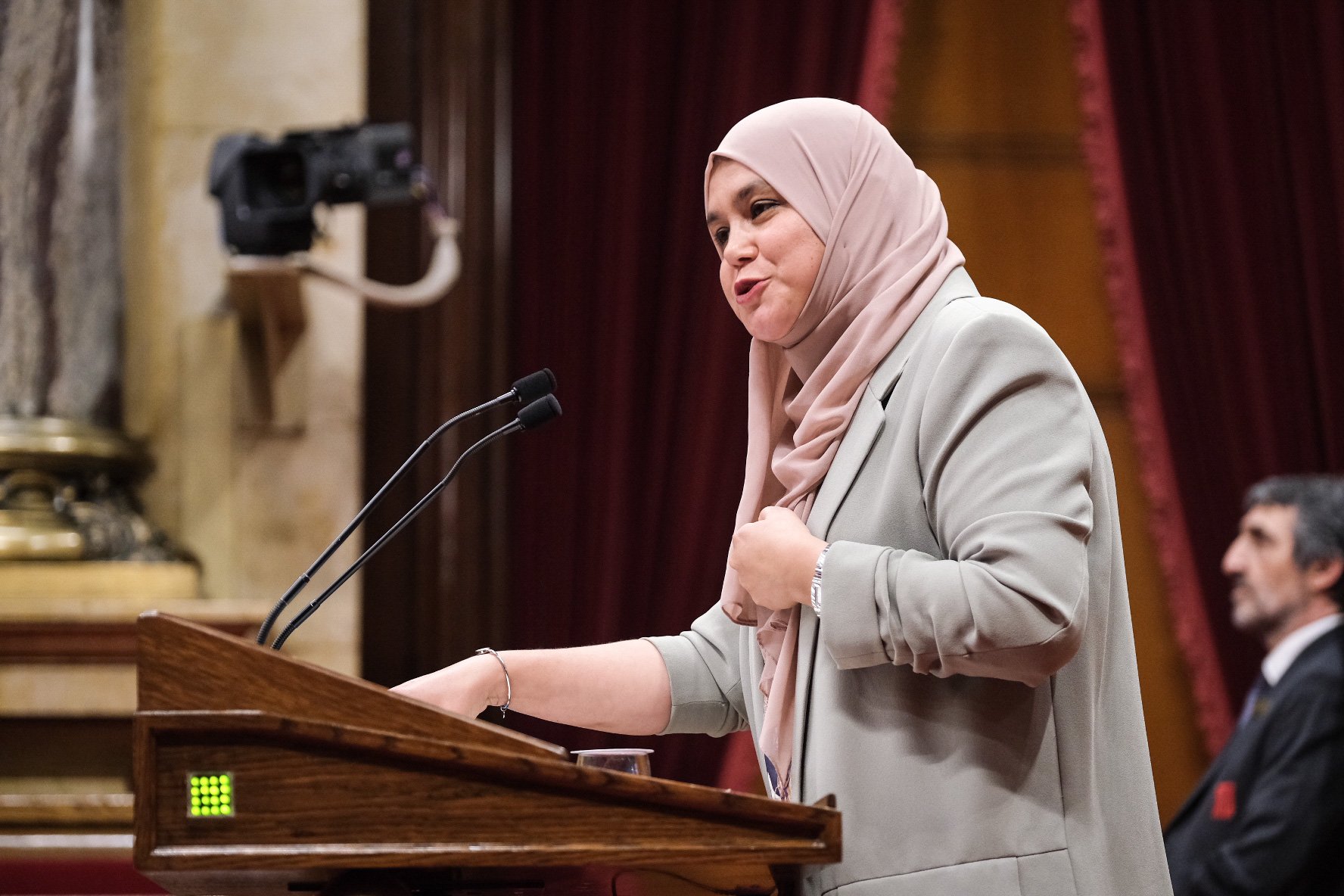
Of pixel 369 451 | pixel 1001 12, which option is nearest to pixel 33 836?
pixel 369 451

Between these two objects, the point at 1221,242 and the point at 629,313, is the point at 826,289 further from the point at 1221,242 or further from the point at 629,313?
the point at 1221,242

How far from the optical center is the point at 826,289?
1.51 metres

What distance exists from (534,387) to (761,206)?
31 cm

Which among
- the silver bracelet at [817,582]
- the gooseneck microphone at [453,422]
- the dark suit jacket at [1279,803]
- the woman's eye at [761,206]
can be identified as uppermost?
the woman's eye at [761,206]

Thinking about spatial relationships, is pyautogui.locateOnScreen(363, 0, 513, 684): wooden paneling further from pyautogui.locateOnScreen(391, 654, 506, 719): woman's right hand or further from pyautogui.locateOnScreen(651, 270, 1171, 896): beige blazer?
pyautogui.locateOnScreen(651, 270, 1171, 896): beige blazer

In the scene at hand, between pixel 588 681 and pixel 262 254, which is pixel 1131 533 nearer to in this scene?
pixel 262 254

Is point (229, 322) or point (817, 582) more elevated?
point (229, 322)

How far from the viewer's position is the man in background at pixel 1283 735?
3.21m

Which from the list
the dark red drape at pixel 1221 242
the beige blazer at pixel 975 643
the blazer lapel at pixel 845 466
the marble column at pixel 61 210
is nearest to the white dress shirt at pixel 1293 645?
the dark red drape at pixel 1221 242

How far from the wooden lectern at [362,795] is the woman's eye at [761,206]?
68 cm

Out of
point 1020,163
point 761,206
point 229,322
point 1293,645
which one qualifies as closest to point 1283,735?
point 1293,645

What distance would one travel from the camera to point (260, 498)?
3.66m

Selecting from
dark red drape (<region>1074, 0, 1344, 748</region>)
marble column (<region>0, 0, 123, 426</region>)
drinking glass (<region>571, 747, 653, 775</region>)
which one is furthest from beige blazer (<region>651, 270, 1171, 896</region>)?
dark red drape (<region>1074, 0, 1344, 748</region>)

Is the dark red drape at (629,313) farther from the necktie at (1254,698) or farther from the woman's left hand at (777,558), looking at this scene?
the woman's left hand at (777,558)
